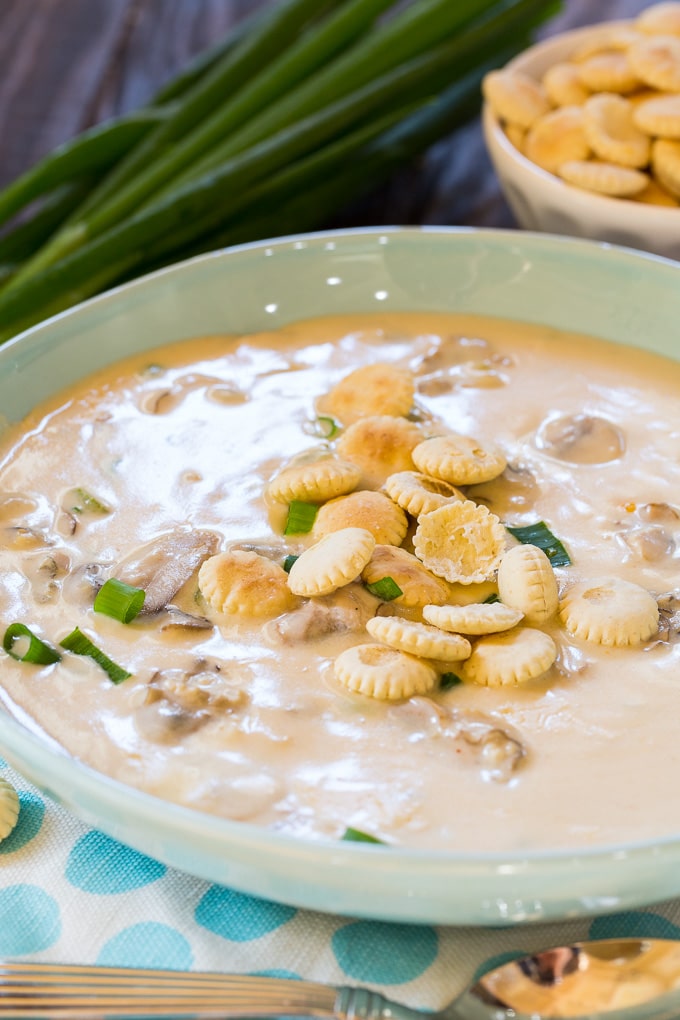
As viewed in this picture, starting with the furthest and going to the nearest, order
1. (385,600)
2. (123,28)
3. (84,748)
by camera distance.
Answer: (123,28), (385,600), (84,748)

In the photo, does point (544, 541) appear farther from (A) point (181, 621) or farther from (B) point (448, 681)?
(A) point (181, 621)

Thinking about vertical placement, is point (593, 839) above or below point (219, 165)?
below

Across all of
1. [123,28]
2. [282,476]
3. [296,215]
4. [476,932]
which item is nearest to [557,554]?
[282,476]

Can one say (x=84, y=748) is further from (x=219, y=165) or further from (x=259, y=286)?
(x=219, y=165)

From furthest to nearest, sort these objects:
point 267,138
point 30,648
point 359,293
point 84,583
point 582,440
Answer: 1. point 267,138
2. point 359,293
3. point 582,440
4. point 84,583
5. point 30,648

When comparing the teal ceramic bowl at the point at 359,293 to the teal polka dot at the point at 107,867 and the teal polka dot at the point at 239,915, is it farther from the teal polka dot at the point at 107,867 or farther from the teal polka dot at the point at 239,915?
the teal polka dot at the point at 239,915

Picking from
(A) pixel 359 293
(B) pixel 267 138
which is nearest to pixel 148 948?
(A) pixel 359 293
